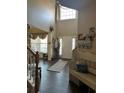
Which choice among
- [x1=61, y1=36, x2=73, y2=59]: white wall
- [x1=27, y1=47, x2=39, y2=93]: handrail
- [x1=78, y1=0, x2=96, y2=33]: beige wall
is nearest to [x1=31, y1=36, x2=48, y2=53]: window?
[x1=61, y1=36, x2=73, y2=59]: white wall

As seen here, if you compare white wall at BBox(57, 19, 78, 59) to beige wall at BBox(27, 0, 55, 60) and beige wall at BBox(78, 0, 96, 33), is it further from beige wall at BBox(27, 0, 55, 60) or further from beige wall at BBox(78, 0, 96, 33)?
beige wall at BBox(78, 0, 96, 33)

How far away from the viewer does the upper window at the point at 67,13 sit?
13.7 meters

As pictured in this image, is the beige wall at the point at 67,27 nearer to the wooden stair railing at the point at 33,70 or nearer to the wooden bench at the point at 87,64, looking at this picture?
the wooden bench at the point at 87,64

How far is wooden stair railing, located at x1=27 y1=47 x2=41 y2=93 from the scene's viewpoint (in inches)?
150

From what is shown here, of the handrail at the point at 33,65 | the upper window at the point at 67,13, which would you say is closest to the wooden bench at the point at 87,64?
the handrail at the point at 33,65

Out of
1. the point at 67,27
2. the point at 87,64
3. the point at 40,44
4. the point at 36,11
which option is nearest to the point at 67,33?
the point at 67,27

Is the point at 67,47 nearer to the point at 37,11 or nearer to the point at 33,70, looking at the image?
the point at 37,11

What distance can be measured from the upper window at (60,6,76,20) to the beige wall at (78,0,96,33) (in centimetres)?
755

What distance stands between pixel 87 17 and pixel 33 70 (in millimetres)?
2601

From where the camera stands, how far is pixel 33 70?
410 cm
